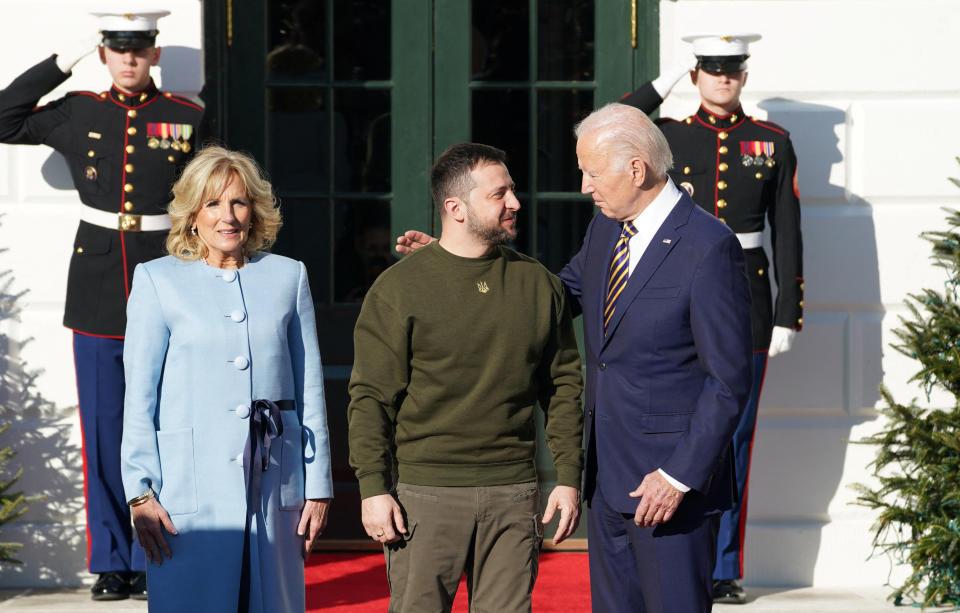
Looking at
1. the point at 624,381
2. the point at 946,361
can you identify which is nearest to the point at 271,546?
the point at 624,381

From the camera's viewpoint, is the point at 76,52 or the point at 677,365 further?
the point at 76,52

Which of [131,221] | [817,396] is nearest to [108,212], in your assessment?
[131,221]

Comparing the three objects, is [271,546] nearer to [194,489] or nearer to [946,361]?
[194,489]

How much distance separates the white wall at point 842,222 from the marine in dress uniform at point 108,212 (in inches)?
80.8

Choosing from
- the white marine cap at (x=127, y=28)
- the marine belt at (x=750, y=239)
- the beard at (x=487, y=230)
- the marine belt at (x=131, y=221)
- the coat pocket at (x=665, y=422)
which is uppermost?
the white marine cap at (x=127, y=28)

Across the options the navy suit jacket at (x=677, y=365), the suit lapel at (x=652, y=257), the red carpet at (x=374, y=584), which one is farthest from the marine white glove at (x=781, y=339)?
the suit lapel at (x=652, y=257)

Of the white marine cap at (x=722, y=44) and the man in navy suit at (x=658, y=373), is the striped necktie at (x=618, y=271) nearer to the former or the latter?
the man in navy suit at (x=658, y=373)

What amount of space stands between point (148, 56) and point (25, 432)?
1596mm

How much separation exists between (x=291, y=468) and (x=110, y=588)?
2.08 meters

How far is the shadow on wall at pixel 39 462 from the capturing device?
5.32 m

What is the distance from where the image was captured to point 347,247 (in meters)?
5.67

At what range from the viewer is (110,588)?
5.05 metres

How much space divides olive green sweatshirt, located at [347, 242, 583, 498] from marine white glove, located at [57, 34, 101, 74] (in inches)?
82.6

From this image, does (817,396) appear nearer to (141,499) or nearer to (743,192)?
(743,192)
